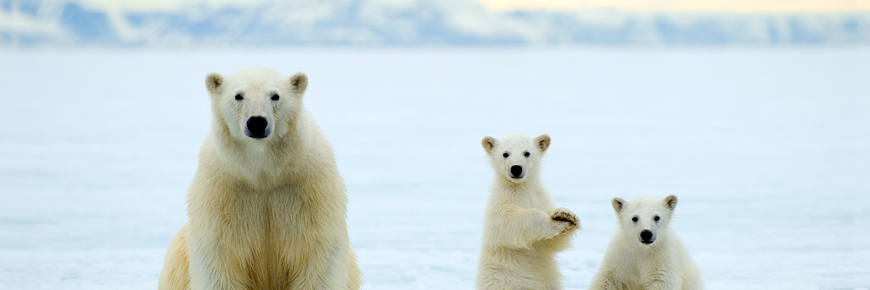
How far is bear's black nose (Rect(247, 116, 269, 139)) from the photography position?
304 centimetres

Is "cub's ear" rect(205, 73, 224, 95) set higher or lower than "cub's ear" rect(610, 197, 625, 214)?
lower

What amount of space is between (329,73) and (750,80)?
14852 mm

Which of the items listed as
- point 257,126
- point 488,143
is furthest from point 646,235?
point 257,126

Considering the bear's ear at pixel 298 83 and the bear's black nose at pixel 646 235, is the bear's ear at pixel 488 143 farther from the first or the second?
the bear's ear at pixel 298 83

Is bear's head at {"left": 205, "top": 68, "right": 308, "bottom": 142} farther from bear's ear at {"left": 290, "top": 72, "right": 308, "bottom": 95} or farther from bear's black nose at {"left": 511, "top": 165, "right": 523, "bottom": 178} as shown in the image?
bear's black nose at {"left": 511, "top": 165, "right": 523, "bottom": 178}

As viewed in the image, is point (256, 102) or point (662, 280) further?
point (662, 280)

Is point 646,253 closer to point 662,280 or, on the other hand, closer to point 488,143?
point 662,280

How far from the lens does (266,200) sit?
3344 mm

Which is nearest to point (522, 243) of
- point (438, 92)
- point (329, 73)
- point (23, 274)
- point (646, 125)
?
point (23, 274)

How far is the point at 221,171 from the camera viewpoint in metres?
3.36

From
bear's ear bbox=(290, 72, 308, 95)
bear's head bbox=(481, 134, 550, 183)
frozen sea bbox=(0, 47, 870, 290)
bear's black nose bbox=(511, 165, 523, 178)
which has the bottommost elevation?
bear's ear bbox=(290, 72, 308, 95)

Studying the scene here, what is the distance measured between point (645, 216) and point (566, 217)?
1.20 feet

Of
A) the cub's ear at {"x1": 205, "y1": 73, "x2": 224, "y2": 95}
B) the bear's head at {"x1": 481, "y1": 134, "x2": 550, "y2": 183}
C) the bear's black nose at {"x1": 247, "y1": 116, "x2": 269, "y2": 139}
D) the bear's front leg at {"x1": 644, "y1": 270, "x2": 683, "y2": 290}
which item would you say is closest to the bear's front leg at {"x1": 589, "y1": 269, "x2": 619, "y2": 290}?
the bear's front leg at {"x1": 644, "y1": 270, "x2": 683, "y2": 290}

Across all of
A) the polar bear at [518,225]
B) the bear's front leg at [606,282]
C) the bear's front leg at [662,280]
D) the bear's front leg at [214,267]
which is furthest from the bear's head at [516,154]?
the bear's front leg at [214,267]
